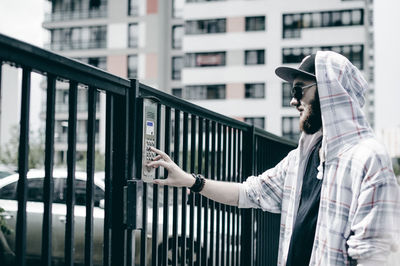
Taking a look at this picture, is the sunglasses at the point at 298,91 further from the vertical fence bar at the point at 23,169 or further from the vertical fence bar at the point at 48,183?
the vertical fence bar at the point at 23,169

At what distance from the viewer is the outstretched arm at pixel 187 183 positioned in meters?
2.36

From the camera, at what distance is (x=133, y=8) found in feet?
145

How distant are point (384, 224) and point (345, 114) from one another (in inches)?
20.6

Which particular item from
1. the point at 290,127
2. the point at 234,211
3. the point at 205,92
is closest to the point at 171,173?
the point at 234,211

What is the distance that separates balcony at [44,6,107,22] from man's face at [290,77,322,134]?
1747 inches

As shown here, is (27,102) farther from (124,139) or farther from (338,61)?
(338,61)

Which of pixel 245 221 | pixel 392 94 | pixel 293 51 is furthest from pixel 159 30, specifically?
pixel 245 221

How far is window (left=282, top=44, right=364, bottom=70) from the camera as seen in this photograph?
36375mm

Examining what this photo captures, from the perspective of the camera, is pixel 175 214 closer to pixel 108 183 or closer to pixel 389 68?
pixel 108 183

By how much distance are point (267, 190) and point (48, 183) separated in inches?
64.9

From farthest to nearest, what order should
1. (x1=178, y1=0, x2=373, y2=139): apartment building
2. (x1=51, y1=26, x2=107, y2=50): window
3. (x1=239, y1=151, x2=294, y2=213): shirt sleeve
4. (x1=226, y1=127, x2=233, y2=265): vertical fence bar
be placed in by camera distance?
(x1=51, y1=26, x2=107, y2=50): window, (x1=178, y1=0, x2=373, y2=139): apartment building, (x1=226, y1=127, x2=233, y2=265): vertical fence bar, (x1=239, y1=151, x2=294, y2=213): shirt sleeve

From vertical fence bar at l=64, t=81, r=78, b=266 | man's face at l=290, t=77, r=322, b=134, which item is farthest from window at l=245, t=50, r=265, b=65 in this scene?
A: vertical fence bar at l=64, t=81, r=78, b=266

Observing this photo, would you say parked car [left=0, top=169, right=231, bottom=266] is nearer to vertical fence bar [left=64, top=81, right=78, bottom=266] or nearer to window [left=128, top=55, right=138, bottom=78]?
vertical fence bar [left=64, top=81, right=78, bottom=266]

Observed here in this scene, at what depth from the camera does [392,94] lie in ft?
119
